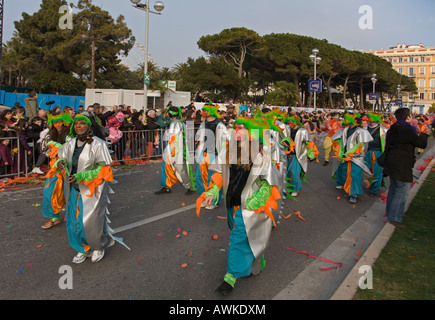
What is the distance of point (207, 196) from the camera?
3811mm

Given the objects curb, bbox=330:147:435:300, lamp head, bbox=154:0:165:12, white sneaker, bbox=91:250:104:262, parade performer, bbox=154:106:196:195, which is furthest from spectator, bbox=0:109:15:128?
curb, bbox=330:147:435:300

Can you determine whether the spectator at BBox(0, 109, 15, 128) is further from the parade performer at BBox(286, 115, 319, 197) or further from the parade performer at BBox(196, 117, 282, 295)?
the parade performer at BBox(196, 117, 282, 295)

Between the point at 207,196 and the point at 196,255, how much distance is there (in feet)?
3.81

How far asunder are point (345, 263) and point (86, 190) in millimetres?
3244

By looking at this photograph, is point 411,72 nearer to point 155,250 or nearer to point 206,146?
point 206,146

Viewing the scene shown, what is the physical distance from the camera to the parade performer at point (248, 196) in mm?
3615

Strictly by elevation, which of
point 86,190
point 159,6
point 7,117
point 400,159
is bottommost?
point 86,190

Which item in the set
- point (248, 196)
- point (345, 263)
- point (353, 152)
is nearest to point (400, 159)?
point (353, 152)

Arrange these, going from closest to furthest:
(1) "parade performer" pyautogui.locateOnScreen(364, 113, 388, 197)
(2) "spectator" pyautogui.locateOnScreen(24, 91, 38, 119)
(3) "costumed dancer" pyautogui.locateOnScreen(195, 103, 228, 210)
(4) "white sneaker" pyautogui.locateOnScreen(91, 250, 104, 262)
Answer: (4) "white sneaker" pyautogui.locateOnScreen(91, 250, 104, 262) < (3) "costumed dancer" pyautogui.locateOnScreen(195, 103, 228, 210) < (1) "parade performer" pyautogui.locateOnScreen(364, 113, 388, 197) < (2) "spectator" pyautogui.locateOnScreen(24, 91, 38, 119)

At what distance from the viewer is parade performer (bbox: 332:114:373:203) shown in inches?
299

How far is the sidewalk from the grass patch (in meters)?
0.12

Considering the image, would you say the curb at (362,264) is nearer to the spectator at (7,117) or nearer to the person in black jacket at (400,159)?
the person in black jacket at (400,159)

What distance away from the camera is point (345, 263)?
455cm
